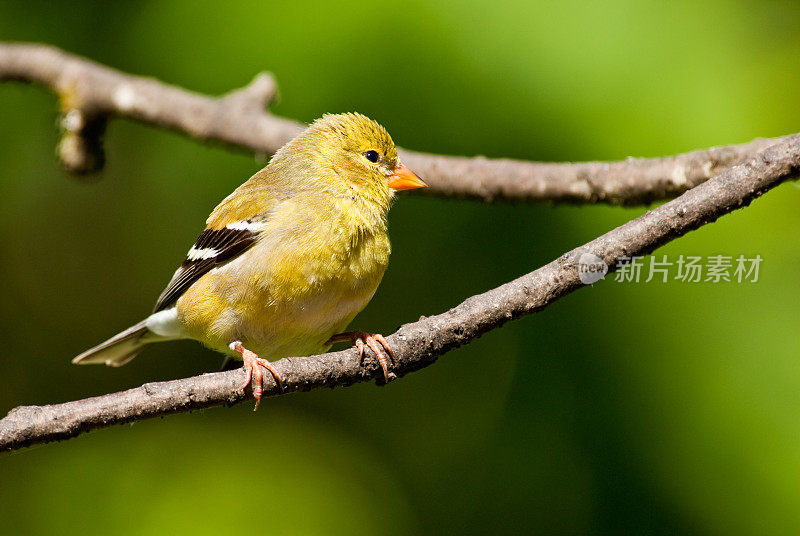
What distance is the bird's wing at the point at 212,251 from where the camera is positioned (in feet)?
8.70

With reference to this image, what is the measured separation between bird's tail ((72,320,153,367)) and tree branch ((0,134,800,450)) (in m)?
1.21

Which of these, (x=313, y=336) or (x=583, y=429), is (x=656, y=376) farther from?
(x=313, y=336)

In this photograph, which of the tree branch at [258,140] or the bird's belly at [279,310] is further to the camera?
the tree branch at [258,140]

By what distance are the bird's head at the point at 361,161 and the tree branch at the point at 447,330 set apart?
2.36 ft

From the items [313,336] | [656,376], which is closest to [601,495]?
[656,376]

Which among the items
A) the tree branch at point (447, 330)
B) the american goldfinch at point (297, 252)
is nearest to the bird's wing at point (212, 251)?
the american goldfinch at point (297, 252)

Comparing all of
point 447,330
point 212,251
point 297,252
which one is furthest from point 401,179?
point 447,330

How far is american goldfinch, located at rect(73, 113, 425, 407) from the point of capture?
239cm

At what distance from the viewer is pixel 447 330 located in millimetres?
1933

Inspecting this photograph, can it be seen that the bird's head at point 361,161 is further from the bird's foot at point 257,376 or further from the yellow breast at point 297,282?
the bird's foot at point 257,376

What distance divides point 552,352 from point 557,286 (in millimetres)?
1329

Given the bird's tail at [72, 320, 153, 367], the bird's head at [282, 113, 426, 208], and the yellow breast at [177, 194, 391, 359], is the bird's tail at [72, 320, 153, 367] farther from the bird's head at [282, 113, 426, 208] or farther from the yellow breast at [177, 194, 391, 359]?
the bird's head at [282, 113, 426, 208]

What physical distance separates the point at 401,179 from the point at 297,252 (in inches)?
16.8

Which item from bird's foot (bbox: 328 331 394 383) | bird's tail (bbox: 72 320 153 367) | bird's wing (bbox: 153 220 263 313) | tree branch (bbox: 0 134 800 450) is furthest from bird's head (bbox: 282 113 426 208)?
bird's tail (bbox: 72 320 153 367)
